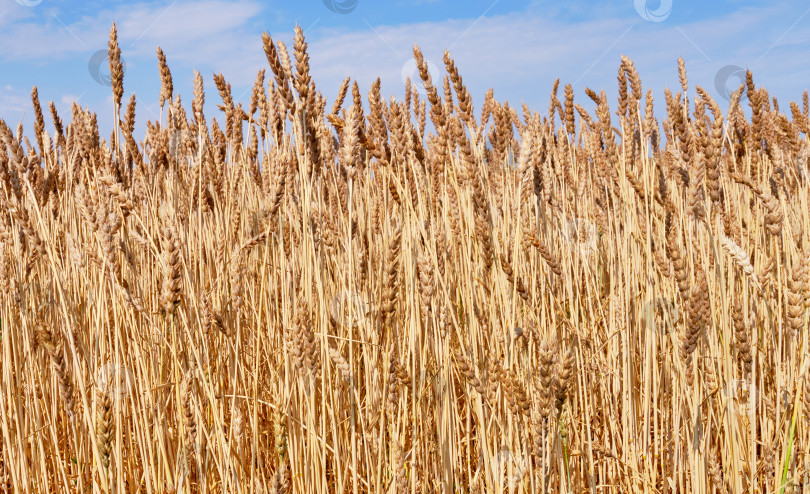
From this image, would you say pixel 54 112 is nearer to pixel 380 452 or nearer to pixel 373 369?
pixel 373 369

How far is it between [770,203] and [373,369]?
0.97m

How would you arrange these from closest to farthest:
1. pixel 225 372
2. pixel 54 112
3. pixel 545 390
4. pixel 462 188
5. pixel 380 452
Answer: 1. pixel 545 390
2. pixel 380 452
3. pixel 462 188
4. pixel 225 372
5. pixel 54 112

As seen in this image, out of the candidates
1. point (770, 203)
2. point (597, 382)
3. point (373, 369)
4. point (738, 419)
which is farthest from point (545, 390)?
point (597, 382)

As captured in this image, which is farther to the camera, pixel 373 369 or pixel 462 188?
pixel 462 188

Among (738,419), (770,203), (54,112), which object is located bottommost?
(738,419)

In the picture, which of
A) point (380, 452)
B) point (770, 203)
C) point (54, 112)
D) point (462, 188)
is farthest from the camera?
point (54, 112)

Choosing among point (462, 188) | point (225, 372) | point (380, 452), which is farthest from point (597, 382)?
point (225, 372)

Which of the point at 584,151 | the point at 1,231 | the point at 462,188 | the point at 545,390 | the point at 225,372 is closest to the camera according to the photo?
the point at 545,390

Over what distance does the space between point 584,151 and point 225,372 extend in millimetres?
3027

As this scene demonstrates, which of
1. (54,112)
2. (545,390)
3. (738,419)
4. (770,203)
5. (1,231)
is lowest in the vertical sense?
(738,419)

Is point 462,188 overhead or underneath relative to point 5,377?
overhead

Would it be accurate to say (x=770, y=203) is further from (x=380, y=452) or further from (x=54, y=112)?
(x=54, y=112)

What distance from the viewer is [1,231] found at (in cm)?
159

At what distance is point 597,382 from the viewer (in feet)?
6.11
